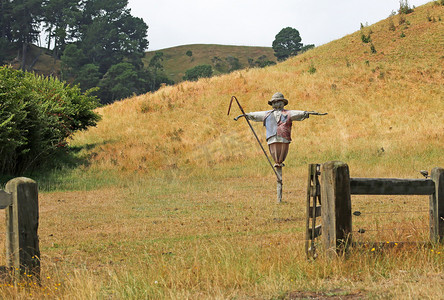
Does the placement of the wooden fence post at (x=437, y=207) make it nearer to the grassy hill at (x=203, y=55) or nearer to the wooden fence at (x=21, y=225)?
the wooden fence at (x=21, y=225)

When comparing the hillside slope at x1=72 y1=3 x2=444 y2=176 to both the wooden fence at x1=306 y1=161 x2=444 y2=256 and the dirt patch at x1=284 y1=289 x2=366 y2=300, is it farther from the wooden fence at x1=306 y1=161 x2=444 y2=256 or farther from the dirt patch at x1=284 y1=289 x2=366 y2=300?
the dirt patch at x1=284 y1=289 x2=366 y2=300

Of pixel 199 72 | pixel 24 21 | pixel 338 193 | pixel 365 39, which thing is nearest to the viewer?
pixel 338 193

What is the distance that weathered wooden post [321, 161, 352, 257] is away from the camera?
20.3ft

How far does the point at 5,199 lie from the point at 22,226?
35 cm

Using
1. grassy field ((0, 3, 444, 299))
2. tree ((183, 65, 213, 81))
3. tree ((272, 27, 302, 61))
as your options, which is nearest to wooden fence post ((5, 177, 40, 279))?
grassy field ((0, 3, 444, 299))

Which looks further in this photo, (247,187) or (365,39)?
(365,39)

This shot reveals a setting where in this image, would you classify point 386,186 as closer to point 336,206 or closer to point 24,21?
point 336,206

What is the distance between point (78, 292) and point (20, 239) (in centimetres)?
88

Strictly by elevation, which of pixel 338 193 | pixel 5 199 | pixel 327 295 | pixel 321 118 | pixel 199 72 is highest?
pixel 199 72

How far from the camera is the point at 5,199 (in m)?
5.61

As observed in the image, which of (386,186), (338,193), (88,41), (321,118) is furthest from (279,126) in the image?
(88,41)

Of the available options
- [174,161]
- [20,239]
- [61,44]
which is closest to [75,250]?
[20,239]

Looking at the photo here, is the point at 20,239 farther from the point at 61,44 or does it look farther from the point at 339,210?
the point at 61,44

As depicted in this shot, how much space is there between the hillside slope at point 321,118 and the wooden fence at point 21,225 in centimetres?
1676
